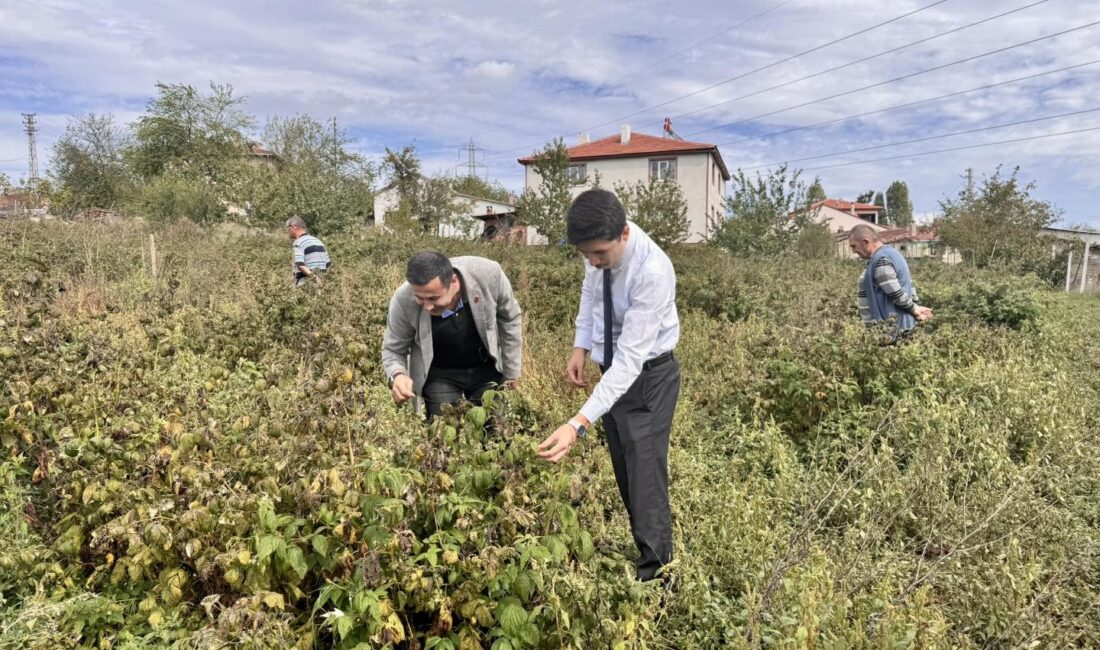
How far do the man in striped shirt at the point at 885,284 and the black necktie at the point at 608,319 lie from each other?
9.84ft

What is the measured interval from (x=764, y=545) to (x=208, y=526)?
87.1 inches

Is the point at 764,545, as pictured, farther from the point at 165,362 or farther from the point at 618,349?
the point at 165,362

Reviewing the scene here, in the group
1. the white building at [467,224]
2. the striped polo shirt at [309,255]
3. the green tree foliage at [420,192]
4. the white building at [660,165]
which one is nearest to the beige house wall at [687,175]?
the white building at [660,165]

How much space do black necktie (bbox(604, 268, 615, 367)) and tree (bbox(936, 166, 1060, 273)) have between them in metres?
19.6

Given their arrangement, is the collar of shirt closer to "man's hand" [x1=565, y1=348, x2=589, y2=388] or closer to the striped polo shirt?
"man's hand" [x1=565, y1=348, x2=589, y2=388]

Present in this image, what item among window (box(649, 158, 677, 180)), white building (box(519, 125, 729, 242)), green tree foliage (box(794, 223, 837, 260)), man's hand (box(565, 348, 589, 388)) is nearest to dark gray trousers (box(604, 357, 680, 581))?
man's hand (box(565, 348, 589, 388))

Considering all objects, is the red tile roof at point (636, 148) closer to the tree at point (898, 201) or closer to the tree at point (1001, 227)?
the tree at point (1001, 227)

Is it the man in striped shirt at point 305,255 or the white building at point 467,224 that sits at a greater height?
the white building at point 467,224

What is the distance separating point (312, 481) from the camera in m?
2.00

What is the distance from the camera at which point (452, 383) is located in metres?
3.50

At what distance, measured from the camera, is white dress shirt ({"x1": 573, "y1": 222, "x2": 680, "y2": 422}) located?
2.37 meters

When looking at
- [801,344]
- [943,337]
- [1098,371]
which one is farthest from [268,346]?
[1098,371]

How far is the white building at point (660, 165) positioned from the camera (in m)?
37.2

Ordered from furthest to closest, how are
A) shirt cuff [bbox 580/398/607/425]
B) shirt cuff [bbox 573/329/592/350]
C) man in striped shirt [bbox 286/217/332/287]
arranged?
1. man in striped shirt [bbox 286/217/332/287]
2. shirt cuff [bbox 573/329/592/350]
3. shirt cuff [bbox 580/398/607/425]
